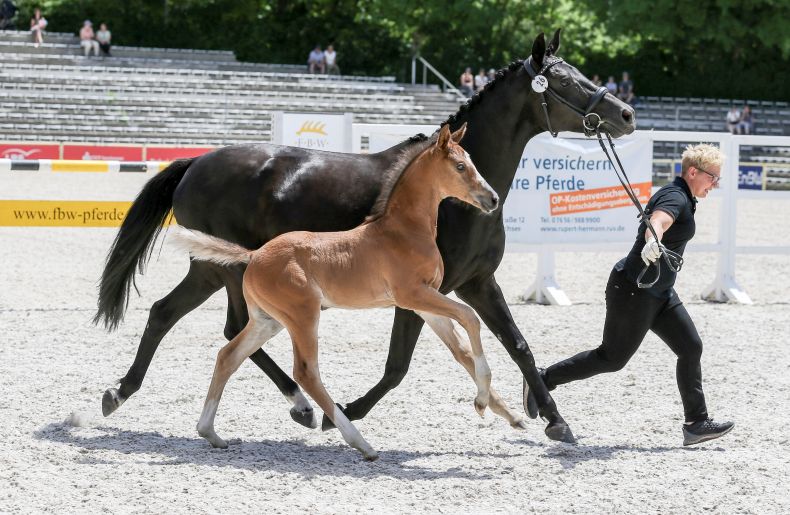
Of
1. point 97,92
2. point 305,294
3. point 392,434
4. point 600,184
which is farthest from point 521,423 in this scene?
point 97,92

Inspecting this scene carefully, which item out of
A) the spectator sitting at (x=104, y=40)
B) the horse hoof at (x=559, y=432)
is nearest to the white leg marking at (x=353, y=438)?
the horse hoof at (x=559, y=432)

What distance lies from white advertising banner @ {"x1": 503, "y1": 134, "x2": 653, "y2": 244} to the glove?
4.97 meters

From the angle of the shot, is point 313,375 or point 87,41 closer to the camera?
point 313,375

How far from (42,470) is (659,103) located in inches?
1397

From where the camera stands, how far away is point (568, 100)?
5.55 metres

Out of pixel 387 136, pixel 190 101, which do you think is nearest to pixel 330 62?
pixel 190 101

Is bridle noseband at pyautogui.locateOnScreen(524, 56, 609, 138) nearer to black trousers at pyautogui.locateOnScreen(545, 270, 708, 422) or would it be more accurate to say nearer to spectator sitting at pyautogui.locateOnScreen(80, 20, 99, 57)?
black trousers at pyautogui.locateOnScreen(545, 270, 708, 422)

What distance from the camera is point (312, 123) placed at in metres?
12.1

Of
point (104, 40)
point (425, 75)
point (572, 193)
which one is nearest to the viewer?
point (572, 193)

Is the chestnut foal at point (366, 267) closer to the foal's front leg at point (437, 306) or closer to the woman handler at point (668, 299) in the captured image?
the foal's front leg at point (437, 306)

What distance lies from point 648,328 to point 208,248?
2180 millimetres

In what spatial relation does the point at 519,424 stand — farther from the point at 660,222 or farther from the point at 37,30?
the point at 37,30

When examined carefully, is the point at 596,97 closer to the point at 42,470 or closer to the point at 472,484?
the point at 472,484

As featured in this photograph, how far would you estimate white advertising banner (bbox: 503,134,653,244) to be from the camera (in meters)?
10.3
